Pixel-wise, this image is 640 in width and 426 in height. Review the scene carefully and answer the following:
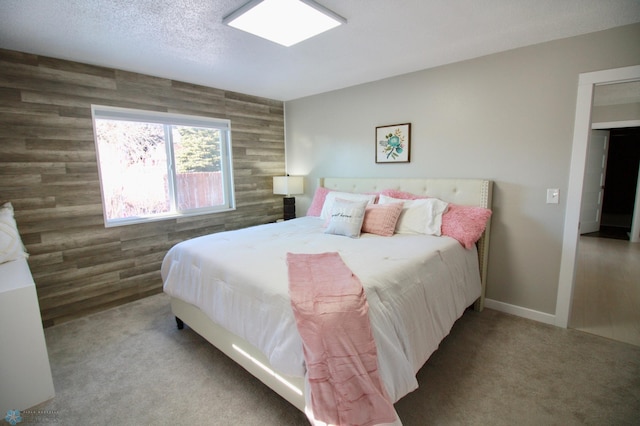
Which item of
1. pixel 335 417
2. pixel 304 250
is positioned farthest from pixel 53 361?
pixel 335 417

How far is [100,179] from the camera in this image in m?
2.87

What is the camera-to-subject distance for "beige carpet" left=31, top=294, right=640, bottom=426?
165cm

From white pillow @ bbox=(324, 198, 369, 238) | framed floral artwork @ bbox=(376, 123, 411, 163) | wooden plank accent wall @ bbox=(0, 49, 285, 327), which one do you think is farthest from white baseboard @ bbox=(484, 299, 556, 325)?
wooden plank accent wall @ bbox=(0, 49, 285, 327)

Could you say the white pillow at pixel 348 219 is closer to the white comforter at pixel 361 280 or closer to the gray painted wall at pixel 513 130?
the white comforter at pixel 361 280

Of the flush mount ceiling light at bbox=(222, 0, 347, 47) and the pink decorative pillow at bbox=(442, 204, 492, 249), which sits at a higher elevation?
the flush mount ceiling light at bbox=(222, 0, 347, 47)

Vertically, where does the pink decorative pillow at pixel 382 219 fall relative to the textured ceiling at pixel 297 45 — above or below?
below

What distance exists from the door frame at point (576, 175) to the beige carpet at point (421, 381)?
31 centimetres

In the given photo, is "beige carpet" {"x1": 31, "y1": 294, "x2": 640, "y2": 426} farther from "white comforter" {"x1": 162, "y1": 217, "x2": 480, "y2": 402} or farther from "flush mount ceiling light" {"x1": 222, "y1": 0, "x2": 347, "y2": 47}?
"flush mount ceiling light" {"x1": 222, "y1": 0, "x2": 347, "y2": 47}

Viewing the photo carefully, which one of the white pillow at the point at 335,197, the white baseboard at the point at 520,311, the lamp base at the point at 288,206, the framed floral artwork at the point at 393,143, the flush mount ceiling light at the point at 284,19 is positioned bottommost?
the white baseboard at the point at 520,311

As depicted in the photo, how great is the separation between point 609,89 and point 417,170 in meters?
2.75

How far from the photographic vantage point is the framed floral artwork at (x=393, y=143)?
3.26m

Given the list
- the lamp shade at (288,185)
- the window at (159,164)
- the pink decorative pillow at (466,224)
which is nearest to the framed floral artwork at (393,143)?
the pink decorative pillow at (466,224)

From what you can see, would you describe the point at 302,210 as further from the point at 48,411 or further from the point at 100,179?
the point at 48,411

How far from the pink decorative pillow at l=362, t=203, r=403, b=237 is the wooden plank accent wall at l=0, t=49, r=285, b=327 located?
216 centimetres
